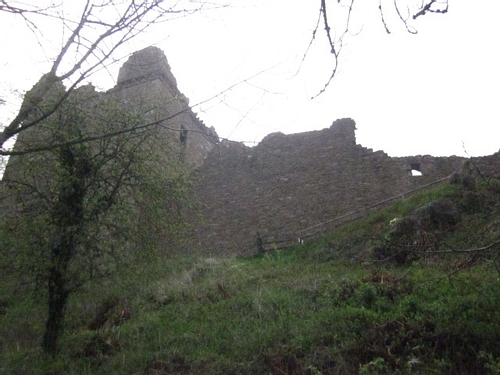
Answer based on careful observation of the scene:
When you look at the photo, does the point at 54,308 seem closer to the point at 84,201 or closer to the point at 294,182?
the point at 84,201

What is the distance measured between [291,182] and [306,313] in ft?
28.8

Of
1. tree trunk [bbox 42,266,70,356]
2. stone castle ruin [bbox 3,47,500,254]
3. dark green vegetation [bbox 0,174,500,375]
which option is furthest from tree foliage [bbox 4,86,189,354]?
stone castle ruin [bbox 3,47,500,254]

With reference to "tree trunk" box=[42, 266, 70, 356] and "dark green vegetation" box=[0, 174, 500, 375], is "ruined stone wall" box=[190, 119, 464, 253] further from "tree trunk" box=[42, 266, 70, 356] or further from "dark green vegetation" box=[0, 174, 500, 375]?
"tree trunk" box=[42, 266, 70, 356]

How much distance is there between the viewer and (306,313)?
6.28m

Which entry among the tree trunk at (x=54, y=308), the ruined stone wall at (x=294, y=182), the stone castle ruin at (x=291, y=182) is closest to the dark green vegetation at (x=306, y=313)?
the tree trunk at (x=54, y=308)

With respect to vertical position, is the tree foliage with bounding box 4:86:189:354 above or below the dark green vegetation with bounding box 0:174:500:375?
above

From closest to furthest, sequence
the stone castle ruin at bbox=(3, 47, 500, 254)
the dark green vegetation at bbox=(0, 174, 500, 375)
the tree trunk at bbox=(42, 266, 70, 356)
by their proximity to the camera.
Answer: the dark green vegetation at bbox=(0, 174, 500, 375)
the tree trunk at bbox=(42, 266, 70, 356)
the stone castle ruin at bbox=(3, 47, 500, 254)

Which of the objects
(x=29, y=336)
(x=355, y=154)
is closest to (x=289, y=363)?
(x=29, y=336)

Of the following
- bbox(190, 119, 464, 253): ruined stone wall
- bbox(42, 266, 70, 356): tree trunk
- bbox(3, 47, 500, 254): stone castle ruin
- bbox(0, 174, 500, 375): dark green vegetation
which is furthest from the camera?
bbox(190, 119, 464, 253): ruined stone wall

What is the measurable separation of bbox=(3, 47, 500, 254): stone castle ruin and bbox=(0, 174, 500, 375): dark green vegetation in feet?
10.9

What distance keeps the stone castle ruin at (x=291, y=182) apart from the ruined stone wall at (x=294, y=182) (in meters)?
0.03

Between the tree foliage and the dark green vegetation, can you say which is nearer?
the dark green vegetation

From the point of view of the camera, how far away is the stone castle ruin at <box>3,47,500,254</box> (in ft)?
44.3

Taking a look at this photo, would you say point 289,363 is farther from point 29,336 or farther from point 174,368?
point 29,336
